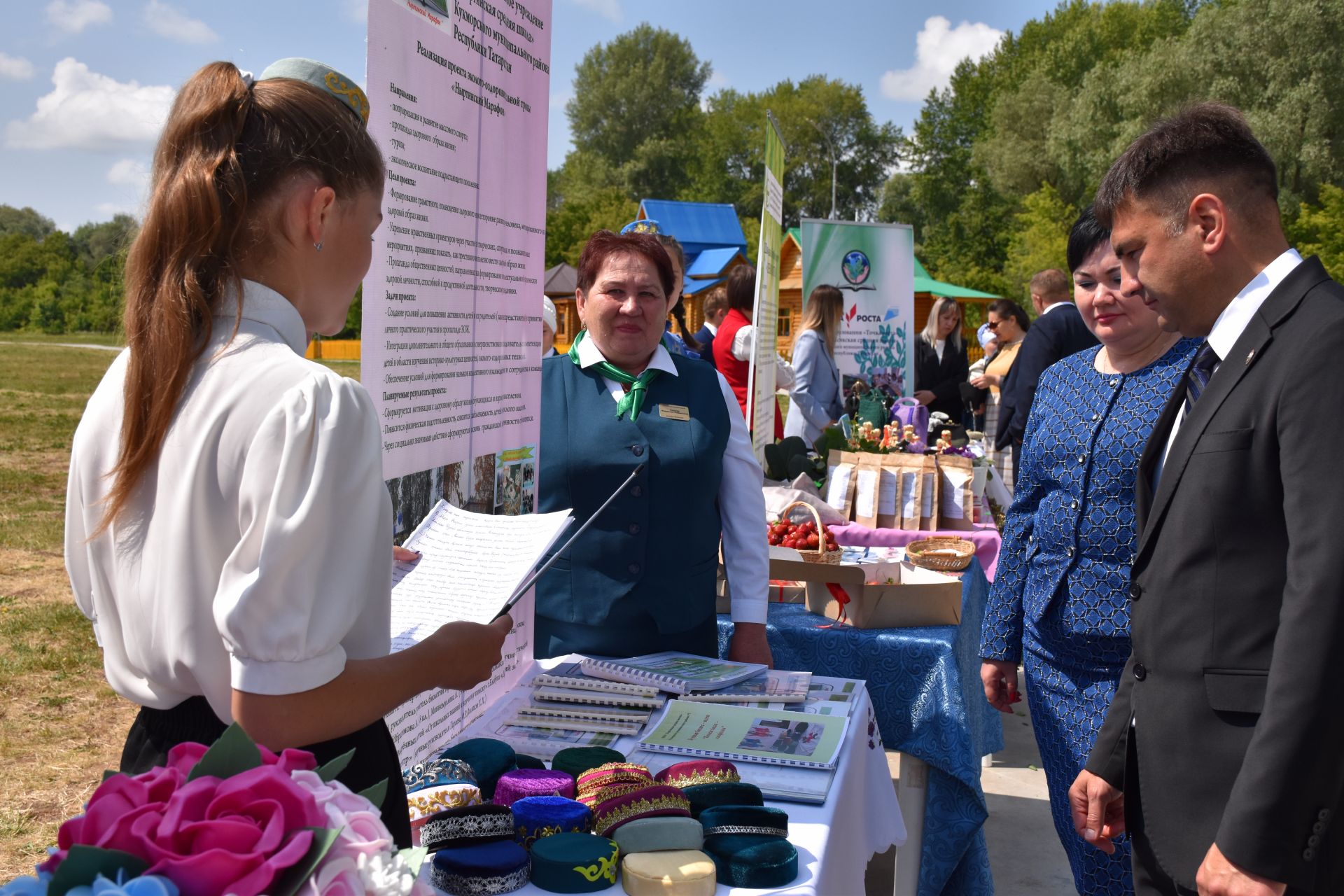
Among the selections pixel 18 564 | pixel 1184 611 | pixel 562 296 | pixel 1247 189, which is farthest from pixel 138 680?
pixel 562 296

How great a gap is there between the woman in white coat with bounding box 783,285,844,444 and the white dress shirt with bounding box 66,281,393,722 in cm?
528

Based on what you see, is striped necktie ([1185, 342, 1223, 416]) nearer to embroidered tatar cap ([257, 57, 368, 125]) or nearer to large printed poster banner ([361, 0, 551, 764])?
large printed poster banner ([361, 0, 551, 764])

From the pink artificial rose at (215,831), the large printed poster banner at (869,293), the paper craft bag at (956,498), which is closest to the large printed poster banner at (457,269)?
the pink artificial rose at (215,831)

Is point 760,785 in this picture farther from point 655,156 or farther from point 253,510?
point 655,156

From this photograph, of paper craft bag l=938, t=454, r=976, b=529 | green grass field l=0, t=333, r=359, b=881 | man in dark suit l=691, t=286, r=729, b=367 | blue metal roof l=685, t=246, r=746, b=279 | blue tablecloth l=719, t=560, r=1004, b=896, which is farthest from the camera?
blue metal roof l=685, t=246, r=746, b=279

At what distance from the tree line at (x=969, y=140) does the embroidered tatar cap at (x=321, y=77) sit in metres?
0.28

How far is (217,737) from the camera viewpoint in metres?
1.14

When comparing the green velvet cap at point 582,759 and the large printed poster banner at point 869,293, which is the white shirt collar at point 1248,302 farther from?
the large printed poster banner at point 869,293

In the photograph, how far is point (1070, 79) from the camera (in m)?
45.8

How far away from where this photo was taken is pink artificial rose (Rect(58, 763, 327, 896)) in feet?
2.19

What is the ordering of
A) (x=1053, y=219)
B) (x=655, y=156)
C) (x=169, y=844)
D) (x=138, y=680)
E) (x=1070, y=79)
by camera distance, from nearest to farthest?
(x=169, y=844)
(x=138, y=680)
(x=1053, y=219)
(x=1070, y=79)
(x=655, y=156)

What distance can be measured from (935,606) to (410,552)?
72.9 inches

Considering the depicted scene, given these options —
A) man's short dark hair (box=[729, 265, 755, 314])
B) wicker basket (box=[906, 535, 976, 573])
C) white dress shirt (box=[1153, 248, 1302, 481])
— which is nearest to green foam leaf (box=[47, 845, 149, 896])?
white dress shirt (box=[1153, 248, 1302, 481])

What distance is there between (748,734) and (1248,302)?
109 centimetres
